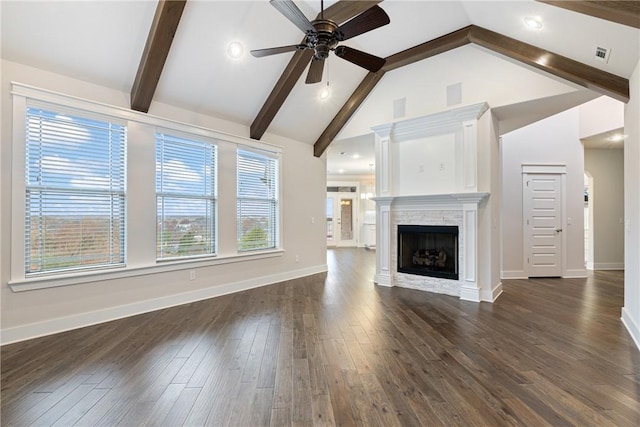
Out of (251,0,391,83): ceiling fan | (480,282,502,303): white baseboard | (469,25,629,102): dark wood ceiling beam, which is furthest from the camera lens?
(480,282,502,303): white baseboard

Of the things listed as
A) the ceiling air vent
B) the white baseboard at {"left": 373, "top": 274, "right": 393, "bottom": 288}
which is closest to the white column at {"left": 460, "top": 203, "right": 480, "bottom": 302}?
the white baseboard at {"left": 373, "top": 274, "right": 393, "bottom": 288}

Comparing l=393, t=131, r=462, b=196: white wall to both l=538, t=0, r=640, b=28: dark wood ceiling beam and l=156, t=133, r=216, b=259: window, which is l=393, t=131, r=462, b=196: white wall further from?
l=156, t=133, r=216, b=259: window

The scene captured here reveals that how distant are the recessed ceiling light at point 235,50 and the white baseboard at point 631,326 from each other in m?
5.14

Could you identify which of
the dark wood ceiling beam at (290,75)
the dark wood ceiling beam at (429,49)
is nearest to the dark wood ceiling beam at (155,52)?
the dark wood ceiling beam at (290,75)

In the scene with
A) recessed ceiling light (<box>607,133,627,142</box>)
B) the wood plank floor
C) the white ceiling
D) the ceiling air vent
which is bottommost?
the wood plank floor

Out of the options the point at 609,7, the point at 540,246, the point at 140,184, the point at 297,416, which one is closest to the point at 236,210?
the point at 140,184

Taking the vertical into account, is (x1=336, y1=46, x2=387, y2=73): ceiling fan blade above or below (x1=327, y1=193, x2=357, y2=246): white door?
above

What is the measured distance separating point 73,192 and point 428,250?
4959 millimetres

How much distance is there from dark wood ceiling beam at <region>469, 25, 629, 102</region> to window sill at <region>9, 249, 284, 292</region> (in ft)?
14.7

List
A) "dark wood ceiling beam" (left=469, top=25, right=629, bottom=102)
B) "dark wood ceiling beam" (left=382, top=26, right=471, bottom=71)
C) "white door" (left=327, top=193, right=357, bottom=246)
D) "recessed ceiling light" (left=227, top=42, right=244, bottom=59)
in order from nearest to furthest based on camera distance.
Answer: "dark wood ceiling beam" (left=469, top=25, right=629, bottom=102) < "recessed ceiling light" (left=227, top=42, right=244, bottom=59) < "dark wood ceiling beam" (left=382, top=26, right=471, bottom=71) < "white door" (left=327, top=193, right=357, bottom=246)

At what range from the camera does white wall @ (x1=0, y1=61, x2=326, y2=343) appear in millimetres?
2756

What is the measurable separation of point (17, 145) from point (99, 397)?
8.22 feet

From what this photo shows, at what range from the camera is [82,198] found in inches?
126

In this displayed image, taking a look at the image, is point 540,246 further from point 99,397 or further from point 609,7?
point 99,397
